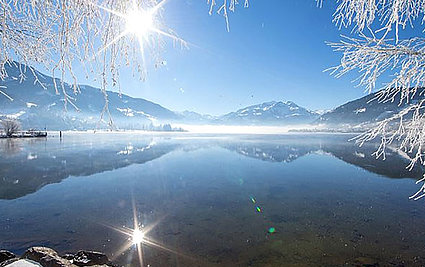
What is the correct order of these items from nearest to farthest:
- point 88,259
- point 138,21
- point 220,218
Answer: point 138,21
point 88,259
point 220,218

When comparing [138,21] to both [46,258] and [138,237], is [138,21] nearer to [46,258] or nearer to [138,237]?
[46,258]

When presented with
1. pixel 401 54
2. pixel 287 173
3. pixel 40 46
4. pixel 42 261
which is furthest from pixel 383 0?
pixel 287 173

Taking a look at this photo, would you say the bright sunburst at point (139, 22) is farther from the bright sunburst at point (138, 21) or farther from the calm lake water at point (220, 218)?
the calm lake water at point (220, 218)

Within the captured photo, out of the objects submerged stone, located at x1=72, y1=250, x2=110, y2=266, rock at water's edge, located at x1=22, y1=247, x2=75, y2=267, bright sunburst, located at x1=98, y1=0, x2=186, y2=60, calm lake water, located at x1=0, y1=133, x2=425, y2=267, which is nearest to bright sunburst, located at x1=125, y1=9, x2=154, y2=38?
bright sunburst, located at x1=98, y1=0, x2=186, y2=60

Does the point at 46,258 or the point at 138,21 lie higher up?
the point at 138,21

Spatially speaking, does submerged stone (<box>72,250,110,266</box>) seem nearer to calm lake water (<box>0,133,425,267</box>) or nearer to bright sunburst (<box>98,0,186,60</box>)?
calm lake water (<box>0,133,425,267</box>)

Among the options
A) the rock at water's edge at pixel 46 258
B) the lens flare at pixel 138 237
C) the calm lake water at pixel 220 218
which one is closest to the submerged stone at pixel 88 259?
the calm lake water at pixel 220 218

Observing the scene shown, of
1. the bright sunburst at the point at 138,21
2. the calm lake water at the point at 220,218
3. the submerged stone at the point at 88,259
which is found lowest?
the calm lake water at the point at 220,218

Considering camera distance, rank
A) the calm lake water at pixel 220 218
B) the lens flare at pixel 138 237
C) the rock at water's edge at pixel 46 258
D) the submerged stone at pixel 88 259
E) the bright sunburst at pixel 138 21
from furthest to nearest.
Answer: the lens flare at pixel 138 237 → the calm lake water at pixel 220 218 → the submerged stone at pixel 88 259 → the rock at water's edge at pixel 46 258 → the bright sunburst at pixel 138 21

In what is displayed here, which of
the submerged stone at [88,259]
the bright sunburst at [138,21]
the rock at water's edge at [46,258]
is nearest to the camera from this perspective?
the bright sunburst at [138,21]

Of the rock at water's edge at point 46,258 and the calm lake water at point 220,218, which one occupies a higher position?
the rock at water's edge at point 46,258

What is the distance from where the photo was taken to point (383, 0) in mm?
2689

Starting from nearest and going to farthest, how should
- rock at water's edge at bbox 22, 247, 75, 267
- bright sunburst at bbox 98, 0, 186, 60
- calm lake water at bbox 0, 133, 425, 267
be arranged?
bright sunburst at bbox 98, 0, 186, 60 < rock at water's edge at bbox 22, 247, 75, 267 < calm lake water at bbox 0, 133, 425, 267

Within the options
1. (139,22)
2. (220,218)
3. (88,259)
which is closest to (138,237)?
(88,259)
